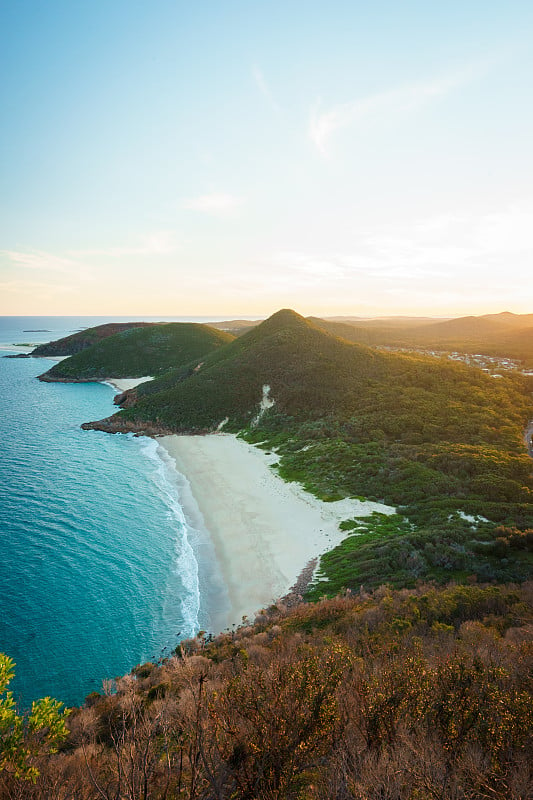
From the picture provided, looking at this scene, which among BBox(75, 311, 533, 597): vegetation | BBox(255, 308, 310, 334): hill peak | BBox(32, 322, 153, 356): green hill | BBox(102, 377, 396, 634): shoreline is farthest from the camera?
BBox(32, 322, 153, 356): green hill

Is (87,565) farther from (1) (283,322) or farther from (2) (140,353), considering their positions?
(2) (140,353)

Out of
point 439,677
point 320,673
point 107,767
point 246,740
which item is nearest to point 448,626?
point 439,677

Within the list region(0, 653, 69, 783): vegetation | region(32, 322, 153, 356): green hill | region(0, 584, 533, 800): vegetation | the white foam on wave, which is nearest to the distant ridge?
the white foam on wave

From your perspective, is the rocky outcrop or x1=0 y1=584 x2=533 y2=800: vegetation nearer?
x1=0 y1=584 x2=533 y2=800: vegetation

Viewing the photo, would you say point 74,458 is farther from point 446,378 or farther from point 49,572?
point 446,378

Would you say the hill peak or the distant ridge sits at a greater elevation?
the hill peak

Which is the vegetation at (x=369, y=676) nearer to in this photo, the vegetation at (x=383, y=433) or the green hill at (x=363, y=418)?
the vegetation at (x=383, y=433)

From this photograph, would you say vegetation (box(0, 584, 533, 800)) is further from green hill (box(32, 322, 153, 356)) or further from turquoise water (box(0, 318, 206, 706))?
green hill (box(32, 322, 153, 356))
